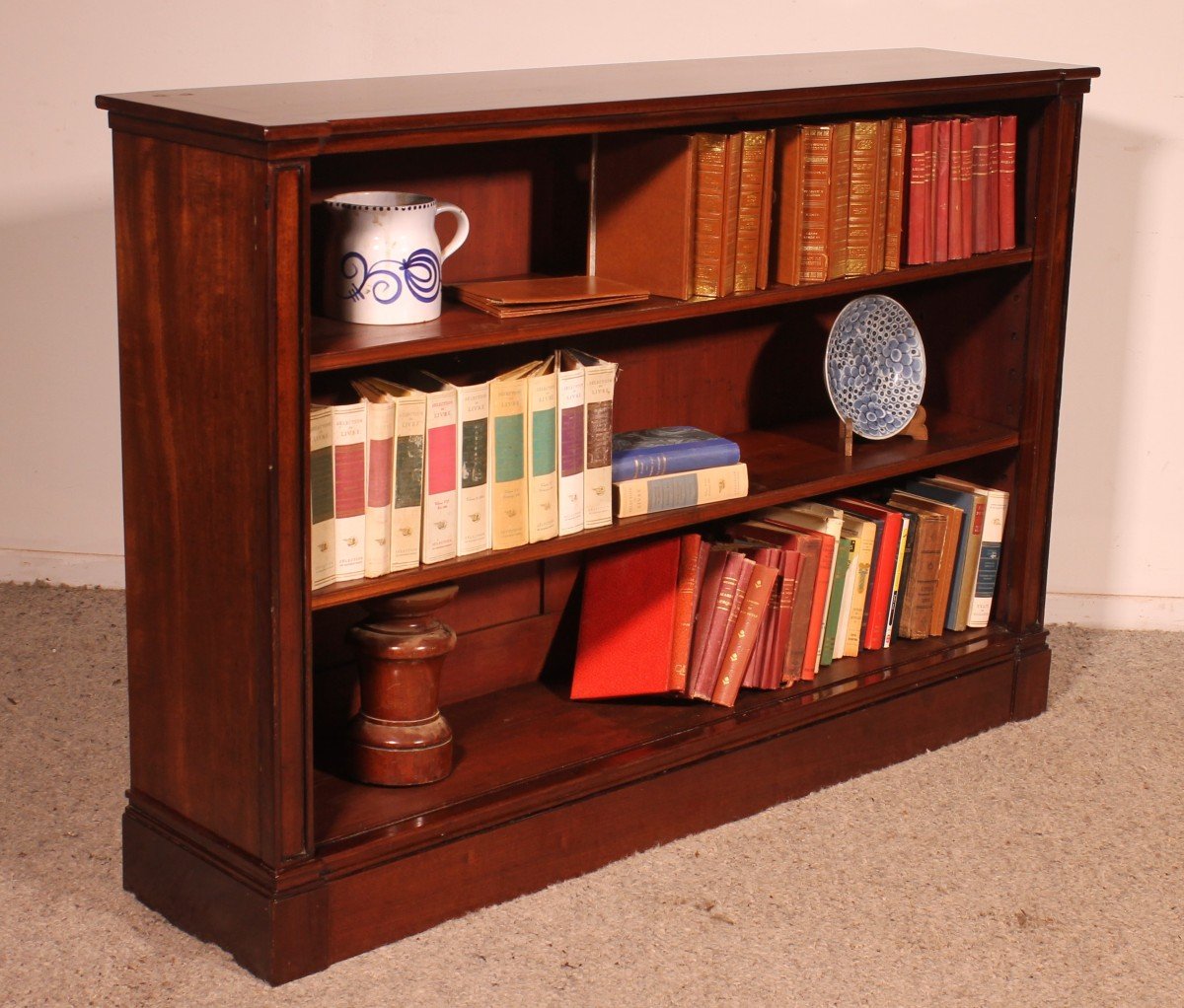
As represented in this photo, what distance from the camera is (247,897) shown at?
2.22 meters

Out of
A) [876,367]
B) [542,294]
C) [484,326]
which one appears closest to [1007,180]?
[876,367]

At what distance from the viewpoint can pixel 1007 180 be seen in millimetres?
2945

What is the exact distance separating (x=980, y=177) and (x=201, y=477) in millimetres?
1508

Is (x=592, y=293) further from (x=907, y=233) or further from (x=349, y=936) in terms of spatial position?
(x=349, y=936)

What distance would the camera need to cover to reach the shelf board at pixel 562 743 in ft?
7.69

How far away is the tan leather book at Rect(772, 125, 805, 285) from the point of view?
8.59 feet

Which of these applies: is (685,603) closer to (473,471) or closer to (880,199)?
(473,471)

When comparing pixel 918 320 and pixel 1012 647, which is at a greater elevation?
pixel 918 320

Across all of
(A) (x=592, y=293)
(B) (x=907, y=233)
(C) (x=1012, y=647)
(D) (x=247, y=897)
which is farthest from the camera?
(C) (x=1012, y=647)

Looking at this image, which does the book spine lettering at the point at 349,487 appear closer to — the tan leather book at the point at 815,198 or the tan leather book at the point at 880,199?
the tan leather book at the point at 815,198

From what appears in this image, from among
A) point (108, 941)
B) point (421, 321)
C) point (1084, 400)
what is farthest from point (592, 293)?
point (1084, 400)

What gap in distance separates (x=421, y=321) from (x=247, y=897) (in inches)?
32.3

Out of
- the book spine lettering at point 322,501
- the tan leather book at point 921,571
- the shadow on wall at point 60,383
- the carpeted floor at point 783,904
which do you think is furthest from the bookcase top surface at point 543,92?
the shadow on wall at point 60,383

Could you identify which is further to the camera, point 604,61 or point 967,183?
point 604,61
